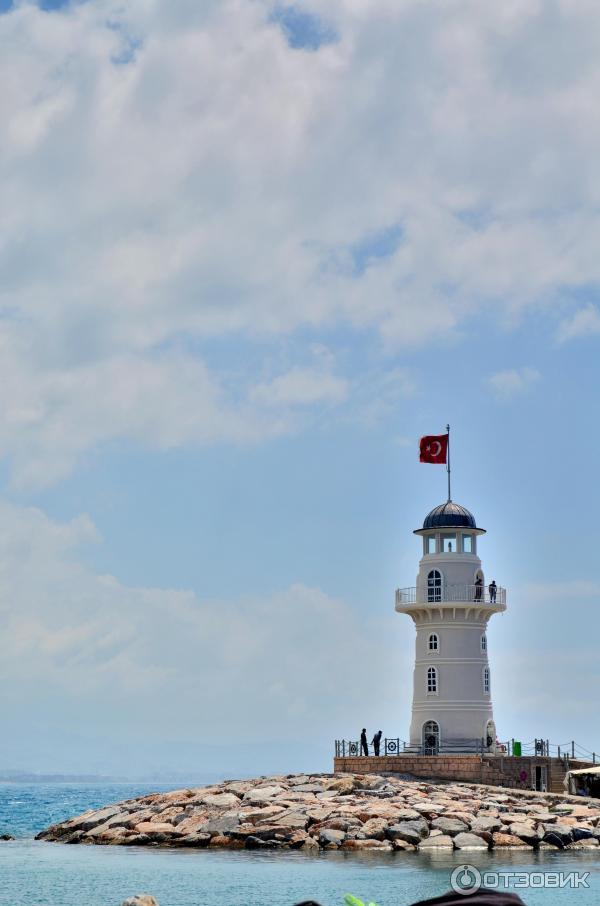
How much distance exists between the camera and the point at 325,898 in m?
28.4

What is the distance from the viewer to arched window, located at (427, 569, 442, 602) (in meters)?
50.8

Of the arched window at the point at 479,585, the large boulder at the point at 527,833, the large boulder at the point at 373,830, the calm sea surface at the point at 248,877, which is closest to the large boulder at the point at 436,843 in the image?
the calm sea surface at the point at 248,877

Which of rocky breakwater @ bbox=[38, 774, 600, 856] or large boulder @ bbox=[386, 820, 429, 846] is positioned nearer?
large boulder @ bbox=[386, 820, 429, 846]

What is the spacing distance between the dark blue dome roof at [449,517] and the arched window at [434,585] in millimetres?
1892

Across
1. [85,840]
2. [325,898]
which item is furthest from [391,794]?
[325,898]

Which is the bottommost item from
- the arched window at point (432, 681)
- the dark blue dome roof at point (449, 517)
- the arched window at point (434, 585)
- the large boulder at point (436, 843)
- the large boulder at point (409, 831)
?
the large boulder at point (436, 843)

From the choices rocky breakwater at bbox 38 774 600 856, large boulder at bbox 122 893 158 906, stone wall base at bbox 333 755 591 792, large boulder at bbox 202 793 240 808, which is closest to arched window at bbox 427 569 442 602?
stone wall base at bbox 333 755 591 792

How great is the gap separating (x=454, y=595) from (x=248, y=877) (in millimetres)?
20491

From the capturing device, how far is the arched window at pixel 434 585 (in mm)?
50812

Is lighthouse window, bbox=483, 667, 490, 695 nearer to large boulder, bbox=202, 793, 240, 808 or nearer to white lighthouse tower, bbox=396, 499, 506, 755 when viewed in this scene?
white lighthouse tower, bbox=396, 499, 506, 755

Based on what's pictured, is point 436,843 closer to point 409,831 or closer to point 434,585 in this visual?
point 409,831

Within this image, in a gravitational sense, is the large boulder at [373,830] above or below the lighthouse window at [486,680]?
below

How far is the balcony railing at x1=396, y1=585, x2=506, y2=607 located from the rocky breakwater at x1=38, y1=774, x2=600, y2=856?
732 cm

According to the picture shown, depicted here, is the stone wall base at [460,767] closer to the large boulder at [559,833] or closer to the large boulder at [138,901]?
the large boulder at [559,833]
